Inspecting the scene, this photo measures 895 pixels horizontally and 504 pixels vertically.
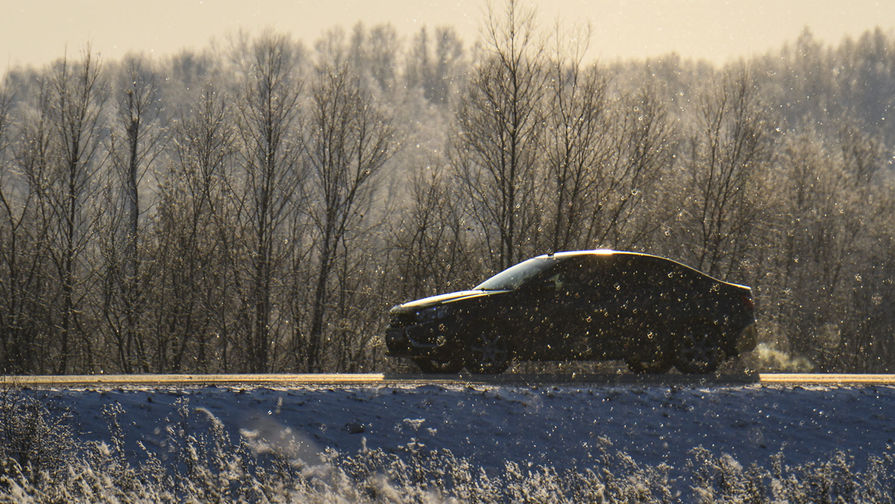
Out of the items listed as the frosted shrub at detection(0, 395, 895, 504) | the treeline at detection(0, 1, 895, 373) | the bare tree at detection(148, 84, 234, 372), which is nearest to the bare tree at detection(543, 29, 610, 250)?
the treeline at detection(0, 1, 895, 373)

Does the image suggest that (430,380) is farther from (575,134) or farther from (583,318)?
(575,134)

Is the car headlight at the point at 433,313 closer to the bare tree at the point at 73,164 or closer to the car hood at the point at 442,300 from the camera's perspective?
the car hood at the point at 442,300

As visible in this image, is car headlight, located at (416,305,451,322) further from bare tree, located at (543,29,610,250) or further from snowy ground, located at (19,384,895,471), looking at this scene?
bare tree, located at (543,29,610,250)

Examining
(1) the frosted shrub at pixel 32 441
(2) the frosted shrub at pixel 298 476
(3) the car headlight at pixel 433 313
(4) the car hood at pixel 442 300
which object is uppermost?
(4) the car hood at pixel 442 300

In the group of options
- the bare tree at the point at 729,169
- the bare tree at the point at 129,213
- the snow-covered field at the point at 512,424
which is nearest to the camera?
the snow-covered field at the point at 512,424

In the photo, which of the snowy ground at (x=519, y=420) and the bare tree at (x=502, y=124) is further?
the bare tree at (x=502, y=124)

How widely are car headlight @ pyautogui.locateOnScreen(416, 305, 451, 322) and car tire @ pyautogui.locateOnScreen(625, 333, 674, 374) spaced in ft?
8.88

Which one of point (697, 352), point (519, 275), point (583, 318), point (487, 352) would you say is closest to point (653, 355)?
point (697, 352)

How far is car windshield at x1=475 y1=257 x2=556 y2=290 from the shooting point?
13.1 m

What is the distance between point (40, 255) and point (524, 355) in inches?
890

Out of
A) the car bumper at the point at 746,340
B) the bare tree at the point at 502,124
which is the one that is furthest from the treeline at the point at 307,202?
the car bumper at the point at 746,340

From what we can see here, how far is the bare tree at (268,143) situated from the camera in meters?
33.8

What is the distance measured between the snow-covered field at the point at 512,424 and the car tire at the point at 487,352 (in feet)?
5.34

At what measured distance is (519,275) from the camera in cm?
1330
